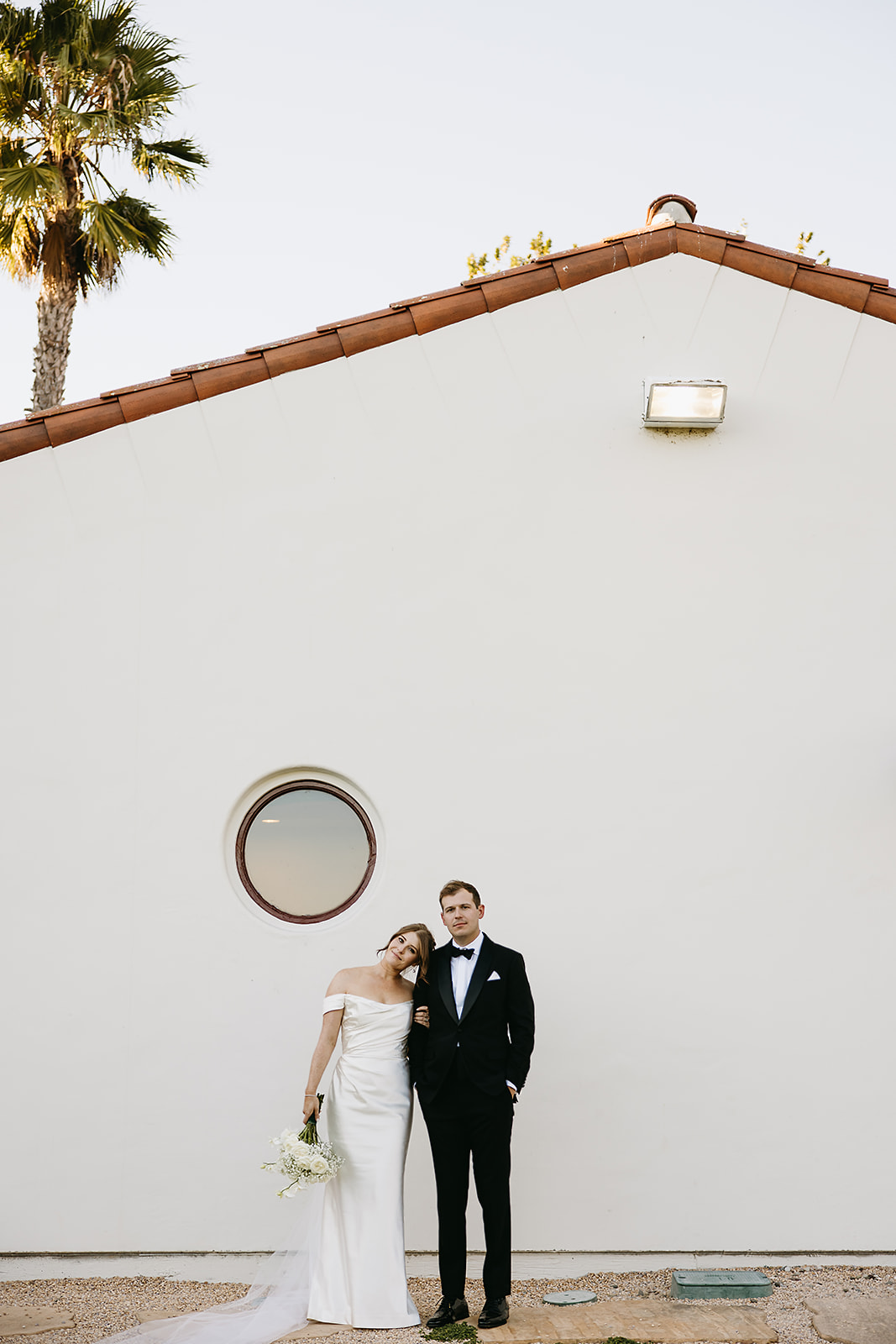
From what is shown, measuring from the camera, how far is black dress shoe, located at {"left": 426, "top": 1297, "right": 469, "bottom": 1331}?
12.6ft

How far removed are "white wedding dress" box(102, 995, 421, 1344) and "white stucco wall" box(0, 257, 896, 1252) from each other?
564 millimetres

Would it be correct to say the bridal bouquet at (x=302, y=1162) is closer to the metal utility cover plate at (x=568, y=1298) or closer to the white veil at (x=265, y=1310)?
the white veil at (x=265, y=1310)

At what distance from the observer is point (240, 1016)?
15.5 feet

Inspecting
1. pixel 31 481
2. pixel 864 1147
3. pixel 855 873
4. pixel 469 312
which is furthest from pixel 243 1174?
pixel 469 312

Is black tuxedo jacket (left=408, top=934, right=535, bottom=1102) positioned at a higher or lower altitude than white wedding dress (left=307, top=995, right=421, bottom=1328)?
higher

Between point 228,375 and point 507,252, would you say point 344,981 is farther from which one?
point 507,252

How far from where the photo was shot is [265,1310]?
12.7 feet

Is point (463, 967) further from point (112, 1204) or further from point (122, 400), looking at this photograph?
point (122, 400)

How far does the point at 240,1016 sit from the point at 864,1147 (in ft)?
10.3

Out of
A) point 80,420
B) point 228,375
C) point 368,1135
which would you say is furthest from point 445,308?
point 368,1135

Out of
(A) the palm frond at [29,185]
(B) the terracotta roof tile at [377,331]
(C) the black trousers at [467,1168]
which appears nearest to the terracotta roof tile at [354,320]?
(B) the terracotta roof tile at [377,331]

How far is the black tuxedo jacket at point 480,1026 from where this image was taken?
4.04 m

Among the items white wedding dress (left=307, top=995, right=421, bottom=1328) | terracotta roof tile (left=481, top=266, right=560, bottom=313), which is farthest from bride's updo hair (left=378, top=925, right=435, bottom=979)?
terracotta roof tile (left=481, top=266, right=560, bottom=313)

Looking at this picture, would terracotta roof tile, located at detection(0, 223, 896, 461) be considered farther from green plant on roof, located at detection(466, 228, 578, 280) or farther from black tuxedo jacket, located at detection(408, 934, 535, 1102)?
green plant on roof, located at detection(466, 228, 578, 280)
